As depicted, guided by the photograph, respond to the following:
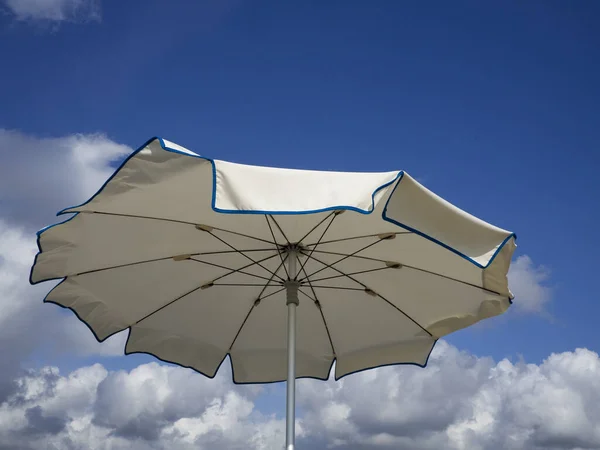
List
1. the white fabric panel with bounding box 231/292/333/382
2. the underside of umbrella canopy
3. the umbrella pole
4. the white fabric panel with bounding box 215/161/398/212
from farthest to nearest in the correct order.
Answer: the white fabric panel with bounding box 231/292/333/382 → the umbrella pole → the underside of umbrella canopy → the white fabric panel with bounding box 215/161/398/212

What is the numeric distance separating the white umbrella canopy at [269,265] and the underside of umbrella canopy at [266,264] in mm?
14

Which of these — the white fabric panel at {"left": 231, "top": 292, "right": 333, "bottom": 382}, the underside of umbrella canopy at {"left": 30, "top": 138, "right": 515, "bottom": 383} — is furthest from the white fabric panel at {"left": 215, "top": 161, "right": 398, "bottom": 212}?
the white fabric panel at {"left": 231, "top": 292, "right": 333, "bottom": 382}

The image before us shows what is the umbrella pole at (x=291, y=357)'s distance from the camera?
18.7 ft

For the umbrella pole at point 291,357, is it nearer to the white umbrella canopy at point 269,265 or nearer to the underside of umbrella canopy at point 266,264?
the white umbrella canopy at point 269,265

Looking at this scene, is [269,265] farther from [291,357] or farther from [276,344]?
[276,344]

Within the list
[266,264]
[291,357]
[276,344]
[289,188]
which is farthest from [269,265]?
[289,188]

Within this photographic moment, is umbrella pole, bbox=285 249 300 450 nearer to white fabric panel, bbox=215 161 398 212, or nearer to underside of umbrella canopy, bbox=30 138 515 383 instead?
underside of umbrella canopy, bbox=30 138 515 383

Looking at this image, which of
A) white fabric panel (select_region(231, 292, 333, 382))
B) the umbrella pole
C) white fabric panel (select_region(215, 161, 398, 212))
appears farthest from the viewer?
white fabric panel (select_region(231, 292, 333, 382))

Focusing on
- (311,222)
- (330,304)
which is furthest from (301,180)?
(330,304)

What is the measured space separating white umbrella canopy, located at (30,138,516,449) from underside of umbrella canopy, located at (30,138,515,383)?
0.05ft

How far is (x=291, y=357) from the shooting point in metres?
5.92

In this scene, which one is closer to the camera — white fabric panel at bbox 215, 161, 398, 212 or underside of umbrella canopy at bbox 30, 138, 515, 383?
white fabric panel at bbox 215, 161, 398, 212

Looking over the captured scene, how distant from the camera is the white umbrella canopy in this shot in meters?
4.34

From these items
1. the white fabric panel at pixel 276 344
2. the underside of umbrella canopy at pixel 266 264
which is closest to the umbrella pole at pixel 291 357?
the underside of umbrella canopy at pixel 266 264
